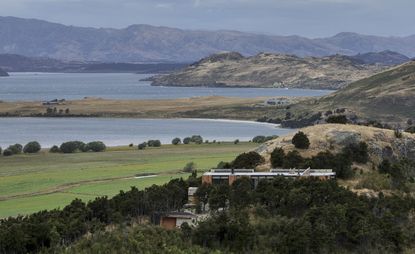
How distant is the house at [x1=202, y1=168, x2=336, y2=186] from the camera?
4738cm

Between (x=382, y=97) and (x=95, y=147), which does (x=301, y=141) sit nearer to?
(x=95, y=147)

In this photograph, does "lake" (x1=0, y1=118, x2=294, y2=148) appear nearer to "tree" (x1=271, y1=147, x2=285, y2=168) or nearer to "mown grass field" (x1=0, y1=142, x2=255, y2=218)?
"mown grass field" (x1=0, y1=142, x2=255, y2=218)

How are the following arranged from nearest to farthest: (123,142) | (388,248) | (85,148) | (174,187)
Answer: (388,248) < (174,187) < (85,148) < (123,142)

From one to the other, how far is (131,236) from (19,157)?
199ft

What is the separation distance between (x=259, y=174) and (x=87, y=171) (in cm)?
3251

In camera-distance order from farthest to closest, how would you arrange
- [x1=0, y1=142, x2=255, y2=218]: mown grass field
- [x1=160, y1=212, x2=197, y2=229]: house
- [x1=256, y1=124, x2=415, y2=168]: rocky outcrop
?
[x1=0, y1=142, x2=255, y2=218]: mown grass field → [x1=256, y1=124, x2=415, y2=168]: rocky outcrop → [x1=160, y1=212, x2=197, y2=229]: house

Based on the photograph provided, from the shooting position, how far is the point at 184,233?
3919 centimetres

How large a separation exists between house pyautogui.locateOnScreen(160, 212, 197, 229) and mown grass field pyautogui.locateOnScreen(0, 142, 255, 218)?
13.8 meters

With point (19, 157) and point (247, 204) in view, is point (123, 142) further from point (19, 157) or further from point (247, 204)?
point (247, 204)

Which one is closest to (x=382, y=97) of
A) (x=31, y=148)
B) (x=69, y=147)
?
(x=69, y=147)

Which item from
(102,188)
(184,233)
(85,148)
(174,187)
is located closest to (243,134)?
(85,148)

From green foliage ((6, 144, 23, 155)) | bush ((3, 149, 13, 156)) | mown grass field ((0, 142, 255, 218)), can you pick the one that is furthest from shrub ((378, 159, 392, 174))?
green foliage ((6, 144, 23, 155))

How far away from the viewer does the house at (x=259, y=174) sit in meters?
47.4

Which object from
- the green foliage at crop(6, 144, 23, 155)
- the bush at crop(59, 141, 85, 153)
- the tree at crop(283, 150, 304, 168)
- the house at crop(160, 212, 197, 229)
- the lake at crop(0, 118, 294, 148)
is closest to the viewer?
the house at crop(160, 212, 197, 229)
